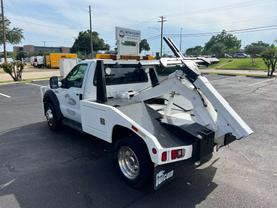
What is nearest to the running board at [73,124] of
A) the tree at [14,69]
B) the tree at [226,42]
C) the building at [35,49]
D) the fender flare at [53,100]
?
Result: the fender flare at [53,100]

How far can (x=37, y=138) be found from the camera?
5.93m

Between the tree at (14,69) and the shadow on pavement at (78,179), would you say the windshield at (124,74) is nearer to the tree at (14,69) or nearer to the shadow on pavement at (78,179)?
the shadow on pavement at (78,179)

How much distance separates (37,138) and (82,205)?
10.5 feet

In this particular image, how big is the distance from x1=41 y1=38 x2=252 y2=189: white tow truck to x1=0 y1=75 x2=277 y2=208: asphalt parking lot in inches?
14.4

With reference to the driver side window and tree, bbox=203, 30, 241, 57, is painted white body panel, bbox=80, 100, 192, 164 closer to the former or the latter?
the driver side window

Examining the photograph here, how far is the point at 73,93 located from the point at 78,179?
1.96 metres

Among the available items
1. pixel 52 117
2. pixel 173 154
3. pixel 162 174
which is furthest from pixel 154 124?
pixel 52 117

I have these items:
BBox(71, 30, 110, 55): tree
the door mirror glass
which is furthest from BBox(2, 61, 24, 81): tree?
BBox(71, 30, 110, 55): tree

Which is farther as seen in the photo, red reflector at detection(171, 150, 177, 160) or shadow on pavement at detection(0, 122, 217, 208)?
shadow on pavement at detection(0, 122, 217, 208)

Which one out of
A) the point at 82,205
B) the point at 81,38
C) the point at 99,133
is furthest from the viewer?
the point at 81,38

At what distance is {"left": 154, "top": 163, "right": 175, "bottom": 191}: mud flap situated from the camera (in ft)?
10.6

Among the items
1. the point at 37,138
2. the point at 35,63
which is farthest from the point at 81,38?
the point at 37,138

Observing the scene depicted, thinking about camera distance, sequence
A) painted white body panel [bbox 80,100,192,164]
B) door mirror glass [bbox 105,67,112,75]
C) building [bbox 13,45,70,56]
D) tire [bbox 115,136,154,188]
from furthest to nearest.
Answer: building [bbox 13,45,70,56]
door mirror glass [bbox 105,67,112,75]
tire [bbox 115,136,154,188]
painted white body panel [bbox 80,100,192,164]

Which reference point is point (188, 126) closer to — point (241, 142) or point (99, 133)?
point (99, 133)
